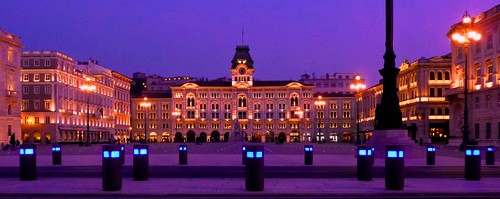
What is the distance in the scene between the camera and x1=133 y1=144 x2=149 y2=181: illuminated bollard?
66.3 feet

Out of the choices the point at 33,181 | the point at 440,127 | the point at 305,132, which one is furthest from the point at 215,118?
the point at 33,181

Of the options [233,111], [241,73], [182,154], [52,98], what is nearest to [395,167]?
[182,154]

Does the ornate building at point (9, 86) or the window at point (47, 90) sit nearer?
the ornate building at point (9, 86)

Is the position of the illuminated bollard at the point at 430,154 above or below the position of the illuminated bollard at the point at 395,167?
below

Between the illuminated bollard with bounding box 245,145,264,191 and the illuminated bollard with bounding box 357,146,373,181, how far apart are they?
4830mm

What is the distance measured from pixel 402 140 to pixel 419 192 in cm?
2228

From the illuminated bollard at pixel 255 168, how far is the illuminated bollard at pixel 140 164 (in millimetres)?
4525

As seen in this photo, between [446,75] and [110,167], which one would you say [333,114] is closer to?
[446,75]

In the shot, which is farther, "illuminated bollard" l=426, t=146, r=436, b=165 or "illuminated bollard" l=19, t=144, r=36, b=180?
"illuminated bollard" l=426, t=146, r=436, b=165

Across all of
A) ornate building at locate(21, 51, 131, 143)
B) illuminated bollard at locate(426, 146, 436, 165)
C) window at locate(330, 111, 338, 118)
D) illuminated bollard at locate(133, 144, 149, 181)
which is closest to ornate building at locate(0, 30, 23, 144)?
ornate building at locate(21, 51, 131, 143)

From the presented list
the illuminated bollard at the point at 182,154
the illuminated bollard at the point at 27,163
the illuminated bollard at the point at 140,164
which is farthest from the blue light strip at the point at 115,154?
the illuminated bollard at the point at 182,154

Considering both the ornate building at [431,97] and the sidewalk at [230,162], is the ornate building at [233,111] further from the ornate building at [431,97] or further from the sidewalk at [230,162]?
the sidewalk at [230,162]

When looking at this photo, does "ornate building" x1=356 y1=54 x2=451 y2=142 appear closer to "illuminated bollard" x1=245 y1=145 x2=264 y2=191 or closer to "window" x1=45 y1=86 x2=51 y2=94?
"window" x1=45 y1=86 x2=51 y2=94

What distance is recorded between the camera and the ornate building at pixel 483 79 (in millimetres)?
76875
